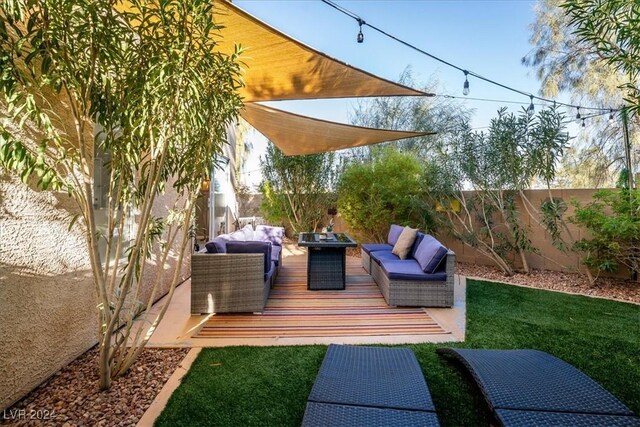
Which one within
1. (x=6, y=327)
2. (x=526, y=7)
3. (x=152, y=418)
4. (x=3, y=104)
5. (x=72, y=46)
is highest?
(x=526, y=7)

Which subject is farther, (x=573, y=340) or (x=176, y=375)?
(x=573, y=340)

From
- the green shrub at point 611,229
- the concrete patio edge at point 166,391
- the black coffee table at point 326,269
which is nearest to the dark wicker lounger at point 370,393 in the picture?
the concrete patio edge at point 166,391

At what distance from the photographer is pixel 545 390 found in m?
2.02

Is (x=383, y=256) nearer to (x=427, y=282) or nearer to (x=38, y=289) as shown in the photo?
(x=427, y=282)

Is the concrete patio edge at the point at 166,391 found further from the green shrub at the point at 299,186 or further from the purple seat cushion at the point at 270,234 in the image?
the green shrub at the point at 299,186

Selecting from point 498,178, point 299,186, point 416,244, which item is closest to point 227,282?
point 416,244

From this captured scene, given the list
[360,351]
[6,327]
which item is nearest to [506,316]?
[360,351]

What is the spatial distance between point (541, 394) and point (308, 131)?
14.8ft

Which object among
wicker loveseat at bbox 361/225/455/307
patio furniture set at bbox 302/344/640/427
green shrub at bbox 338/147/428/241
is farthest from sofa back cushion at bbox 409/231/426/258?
patio furniture set at bbox 302/344/640/427

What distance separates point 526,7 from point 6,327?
11.0m

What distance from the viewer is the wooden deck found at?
349 centimetres

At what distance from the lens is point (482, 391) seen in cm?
206

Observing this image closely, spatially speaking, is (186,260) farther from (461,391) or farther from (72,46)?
(461,391)

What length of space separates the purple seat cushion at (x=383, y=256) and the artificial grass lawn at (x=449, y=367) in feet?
4.59
